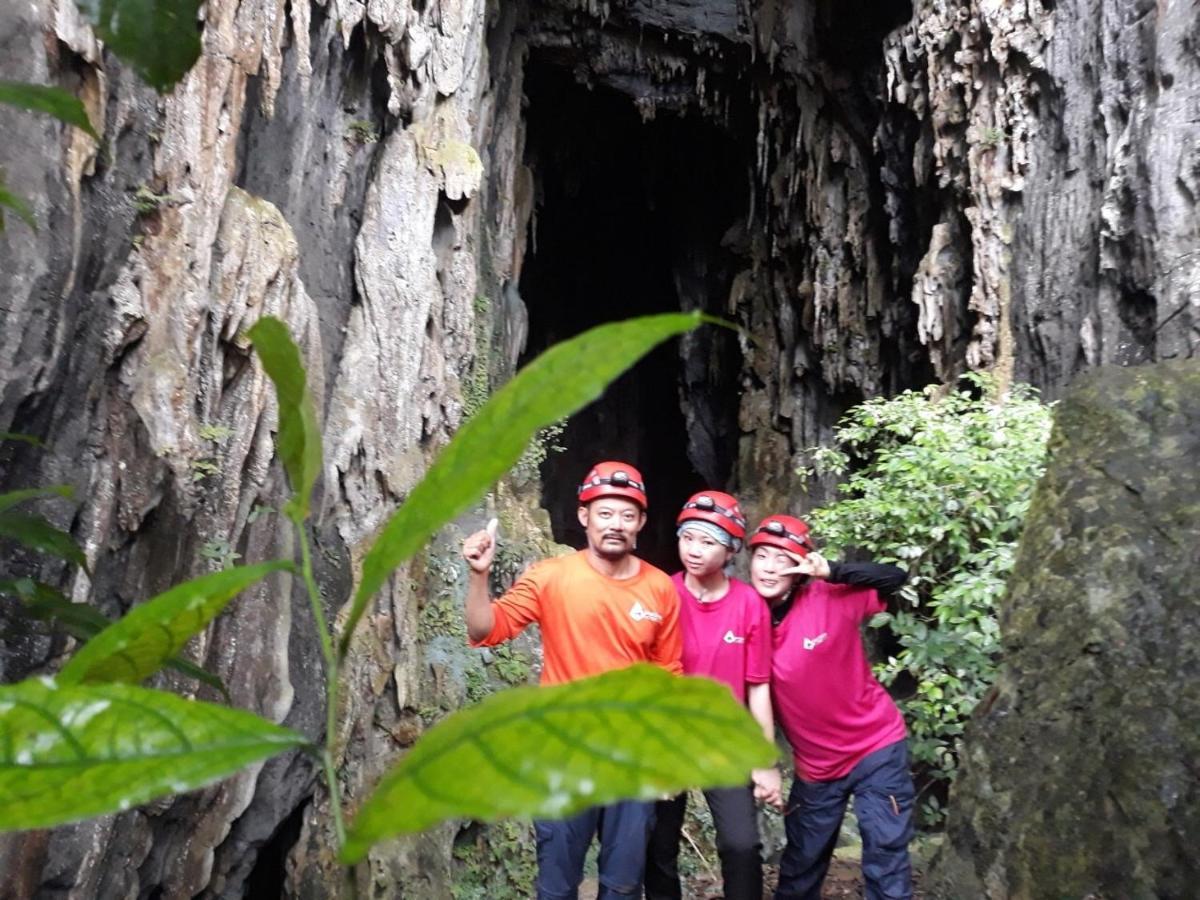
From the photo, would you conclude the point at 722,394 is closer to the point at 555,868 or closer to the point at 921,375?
the point at 921,375

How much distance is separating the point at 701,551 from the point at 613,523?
1.30 feet

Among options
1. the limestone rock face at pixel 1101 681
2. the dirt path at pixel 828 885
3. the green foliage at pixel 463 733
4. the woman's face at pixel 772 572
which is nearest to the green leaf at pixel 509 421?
the green foliage at pixel 463 733

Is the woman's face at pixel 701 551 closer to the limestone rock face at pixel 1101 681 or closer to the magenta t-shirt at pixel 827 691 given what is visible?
the magenta t-shirt at pixel 827 691

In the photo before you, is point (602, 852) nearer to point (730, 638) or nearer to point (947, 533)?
point (730, 638)

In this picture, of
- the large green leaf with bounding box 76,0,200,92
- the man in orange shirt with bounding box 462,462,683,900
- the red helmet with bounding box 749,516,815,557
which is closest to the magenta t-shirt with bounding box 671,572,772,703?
the man in orange shirt with bounding box 462,462,683,900

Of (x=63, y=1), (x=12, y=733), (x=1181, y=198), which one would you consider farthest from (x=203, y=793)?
(x=1181, y=198)

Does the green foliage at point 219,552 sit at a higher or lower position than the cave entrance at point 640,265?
lower

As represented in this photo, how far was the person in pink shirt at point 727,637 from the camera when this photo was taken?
3105 millimetres

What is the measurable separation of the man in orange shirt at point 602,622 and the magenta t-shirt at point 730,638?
0.35ft

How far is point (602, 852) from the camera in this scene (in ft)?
9.89

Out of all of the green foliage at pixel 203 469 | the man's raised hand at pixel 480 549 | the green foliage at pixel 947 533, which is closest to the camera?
the man's raised hand at pixel 480 549

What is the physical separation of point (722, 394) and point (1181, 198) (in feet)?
23.3

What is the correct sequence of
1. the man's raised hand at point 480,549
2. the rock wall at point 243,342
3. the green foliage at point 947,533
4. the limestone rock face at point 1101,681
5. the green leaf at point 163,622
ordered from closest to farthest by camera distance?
the green leaf at point 163,622 → the limestone rock face at point 1101,681 → the man's raised hand at point 480,549 → the rock wall at point 243,342 → the green foliage at point 947,533

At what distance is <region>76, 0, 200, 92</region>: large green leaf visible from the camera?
635 millimetres
